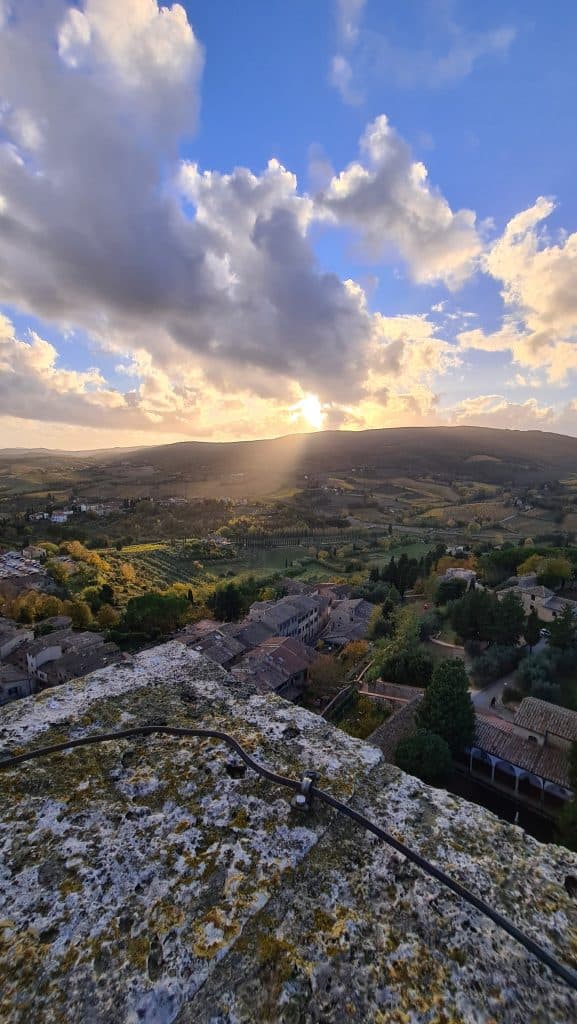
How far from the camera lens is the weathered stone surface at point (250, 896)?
1.28 m

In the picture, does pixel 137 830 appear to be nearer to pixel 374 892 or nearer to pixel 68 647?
pixel 374 892

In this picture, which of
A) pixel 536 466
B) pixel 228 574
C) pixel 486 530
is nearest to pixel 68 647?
pixel 228 574

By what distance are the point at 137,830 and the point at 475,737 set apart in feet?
46.7

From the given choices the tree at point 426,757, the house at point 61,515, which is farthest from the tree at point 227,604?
the house at point 61,515

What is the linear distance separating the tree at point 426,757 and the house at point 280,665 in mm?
8549

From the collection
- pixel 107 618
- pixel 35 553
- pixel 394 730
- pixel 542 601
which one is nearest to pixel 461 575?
pixel 542 601

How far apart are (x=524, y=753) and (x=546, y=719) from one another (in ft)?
4.42

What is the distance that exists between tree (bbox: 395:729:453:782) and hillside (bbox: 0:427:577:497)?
8482 centimetres

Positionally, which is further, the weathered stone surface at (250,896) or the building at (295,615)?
the building at (295,615)

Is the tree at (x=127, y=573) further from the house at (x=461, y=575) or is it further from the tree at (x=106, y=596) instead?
the house at (x=461, y=575)

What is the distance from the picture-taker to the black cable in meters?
1.37

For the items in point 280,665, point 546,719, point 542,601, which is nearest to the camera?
point 546,719

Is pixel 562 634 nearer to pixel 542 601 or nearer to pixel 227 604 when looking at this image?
pixel 542 601

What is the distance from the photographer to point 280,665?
22.0m
